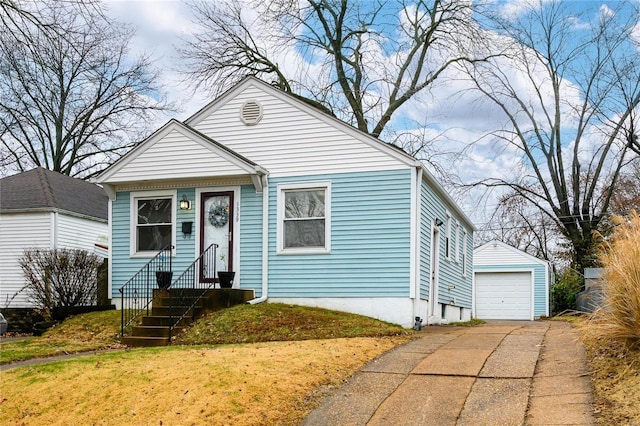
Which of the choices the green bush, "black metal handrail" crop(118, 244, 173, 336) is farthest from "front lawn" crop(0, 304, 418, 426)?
the green bush

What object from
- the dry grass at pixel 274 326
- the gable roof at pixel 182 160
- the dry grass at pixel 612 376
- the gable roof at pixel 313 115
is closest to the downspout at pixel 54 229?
the gable roof at pixel 182 160

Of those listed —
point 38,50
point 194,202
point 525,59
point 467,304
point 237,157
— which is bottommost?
point 467,304

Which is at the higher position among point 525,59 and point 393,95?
point 525,59

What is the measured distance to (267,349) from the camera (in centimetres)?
905

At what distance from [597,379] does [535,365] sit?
119 cm

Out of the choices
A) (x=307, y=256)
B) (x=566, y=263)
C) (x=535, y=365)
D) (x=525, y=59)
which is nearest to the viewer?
(x=535, y=365)

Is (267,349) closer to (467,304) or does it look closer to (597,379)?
(597,379)

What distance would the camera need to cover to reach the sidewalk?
6.05 metres

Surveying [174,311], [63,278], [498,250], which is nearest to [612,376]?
[174,311]

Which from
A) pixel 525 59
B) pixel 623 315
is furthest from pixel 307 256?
pixel 525 59

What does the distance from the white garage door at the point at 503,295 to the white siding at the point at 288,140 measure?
15772 mm

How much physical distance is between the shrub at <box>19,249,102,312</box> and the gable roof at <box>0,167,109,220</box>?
16.1 ft

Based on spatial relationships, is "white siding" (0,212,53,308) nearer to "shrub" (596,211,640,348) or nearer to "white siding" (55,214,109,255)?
"white siding" (55,214,109,255)

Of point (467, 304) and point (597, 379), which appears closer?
point (597, 379)
